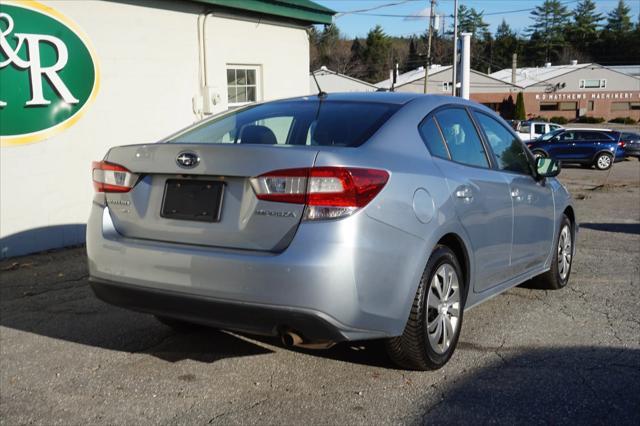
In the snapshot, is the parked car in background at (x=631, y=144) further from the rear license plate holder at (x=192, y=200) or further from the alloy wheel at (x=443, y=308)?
the rear license plate holder at (x=192, y=200)

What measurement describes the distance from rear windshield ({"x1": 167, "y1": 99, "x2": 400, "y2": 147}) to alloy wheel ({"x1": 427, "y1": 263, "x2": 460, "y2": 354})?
974 millimetres

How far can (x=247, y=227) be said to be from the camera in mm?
3418

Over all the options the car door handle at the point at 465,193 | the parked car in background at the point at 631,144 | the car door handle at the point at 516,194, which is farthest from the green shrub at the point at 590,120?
the car door handle at the point at 465,193

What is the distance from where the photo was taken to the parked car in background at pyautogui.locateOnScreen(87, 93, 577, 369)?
3.32m

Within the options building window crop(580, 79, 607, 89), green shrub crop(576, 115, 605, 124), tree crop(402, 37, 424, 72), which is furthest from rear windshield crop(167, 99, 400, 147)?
tree crop(402, 37, 424, 72)

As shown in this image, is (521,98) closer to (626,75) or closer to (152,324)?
(626,75)

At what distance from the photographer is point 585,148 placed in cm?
2577

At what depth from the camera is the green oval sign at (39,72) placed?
7375 millimetres

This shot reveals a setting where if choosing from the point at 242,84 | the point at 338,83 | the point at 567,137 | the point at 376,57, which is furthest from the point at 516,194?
the point at 376,57

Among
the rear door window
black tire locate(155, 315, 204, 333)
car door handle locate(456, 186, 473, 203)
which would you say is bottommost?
black tire locate(155, 315, 204, 333)

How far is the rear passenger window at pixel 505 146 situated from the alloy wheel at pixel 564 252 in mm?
1008

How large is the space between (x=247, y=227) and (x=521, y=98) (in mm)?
65882

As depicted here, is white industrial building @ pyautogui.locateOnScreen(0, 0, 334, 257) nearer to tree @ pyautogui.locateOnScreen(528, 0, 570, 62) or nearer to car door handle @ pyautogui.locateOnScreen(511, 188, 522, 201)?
car door handle @ pyautogui.locateOnScreen(511, 188, 522, 201)

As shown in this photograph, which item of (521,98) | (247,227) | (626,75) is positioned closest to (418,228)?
(247,227)
